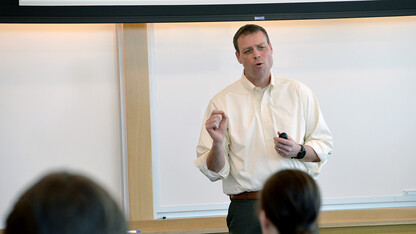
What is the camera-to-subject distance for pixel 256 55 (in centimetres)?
269

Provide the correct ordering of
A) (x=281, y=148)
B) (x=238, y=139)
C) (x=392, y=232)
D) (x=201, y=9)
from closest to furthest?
1. (x=281, y=148)
2. (x=238, y=139)
3. (x=201, y=9)
4. (x=392, y=232)

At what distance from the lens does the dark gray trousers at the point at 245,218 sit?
8.33 ft

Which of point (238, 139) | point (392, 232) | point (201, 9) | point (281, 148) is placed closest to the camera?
point (281, 148)

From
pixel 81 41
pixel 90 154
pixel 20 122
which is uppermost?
pixel 81 41

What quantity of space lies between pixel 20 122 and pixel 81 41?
69 cm

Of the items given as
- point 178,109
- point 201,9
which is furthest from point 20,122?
point 201,9

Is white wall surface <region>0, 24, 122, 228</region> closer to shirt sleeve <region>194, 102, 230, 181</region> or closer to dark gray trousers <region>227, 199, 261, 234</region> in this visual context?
shirt sleeve <region>194, 102, 230, 181</region>

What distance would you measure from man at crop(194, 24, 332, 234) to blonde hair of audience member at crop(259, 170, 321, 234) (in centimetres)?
101

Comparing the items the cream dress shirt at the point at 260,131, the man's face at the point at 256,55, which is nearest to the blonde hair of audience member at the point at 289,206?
the cream dress shirt at the point at 260,131

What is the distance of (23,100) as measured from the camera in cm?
358

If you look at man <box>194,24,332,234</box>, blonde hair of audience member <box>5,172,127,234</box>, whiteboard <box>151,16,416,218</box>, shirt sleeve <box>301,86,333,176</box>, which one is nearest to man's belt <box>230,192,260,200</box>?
man <box>194,24,332,234</box>

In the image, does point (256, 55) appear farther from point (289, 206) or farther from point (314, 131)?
point (289, 206)

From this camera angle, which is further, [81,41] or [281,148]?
[81,41]

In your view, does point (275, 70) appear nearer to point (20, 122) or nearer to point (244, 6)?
point (244, 6)
